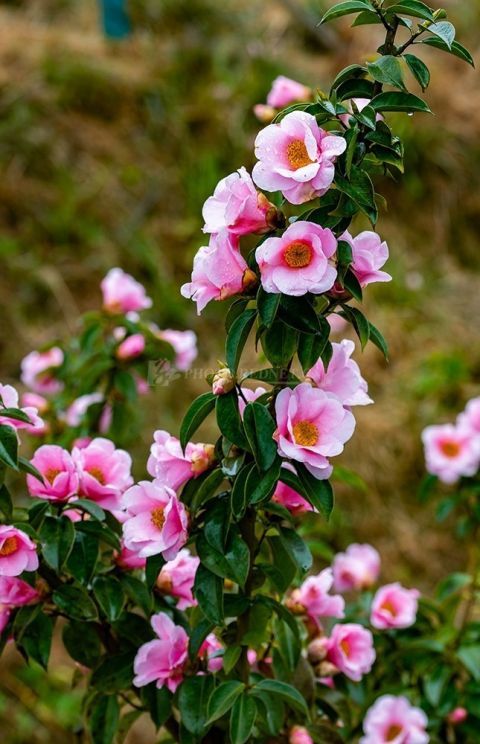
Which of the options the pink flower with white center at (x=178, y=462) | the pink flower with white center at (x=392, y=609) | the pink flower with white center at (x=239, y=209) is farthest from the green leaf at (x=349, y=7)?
the pink flower with white center at (x=392, y=609)

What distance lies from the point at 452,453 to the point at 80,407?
1.85ft

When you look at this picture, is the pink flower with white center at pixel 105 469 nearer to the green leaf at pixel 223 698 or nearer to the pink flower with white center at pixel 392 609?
the green leaf at pixel 223 698

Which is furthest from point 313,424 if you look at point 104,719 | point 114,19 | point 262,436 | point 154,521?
point 114,19

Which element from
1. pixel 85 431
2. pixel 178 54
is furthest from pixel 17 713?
pixel 178 54

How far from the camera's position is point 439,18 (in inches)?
30.3

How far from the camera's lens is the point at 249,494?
2.48 feet

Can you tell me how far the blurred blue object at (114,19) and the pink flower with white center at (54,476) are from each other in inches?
105

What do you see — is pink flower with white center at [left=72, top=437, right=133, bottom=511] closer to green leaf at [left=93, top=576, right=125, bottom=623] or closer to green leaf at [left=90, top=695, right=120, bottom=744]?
green leaf at [left=93, top=576, right=125, bottom=623]

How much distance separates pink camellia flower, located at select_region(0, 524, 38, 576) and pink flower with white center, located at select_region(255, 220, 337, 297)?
300mm

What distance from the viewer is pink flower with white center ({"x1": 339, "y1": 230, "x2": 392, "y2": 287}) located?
759 millimetres

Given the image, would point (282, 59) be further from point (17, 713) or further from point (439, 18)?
point (439, 18)

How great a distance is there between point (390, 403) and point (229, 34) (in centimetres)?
155

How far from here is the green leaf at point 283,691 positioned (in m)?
0.84

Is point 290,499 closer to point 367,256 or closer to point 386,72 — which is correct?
point 367,256
